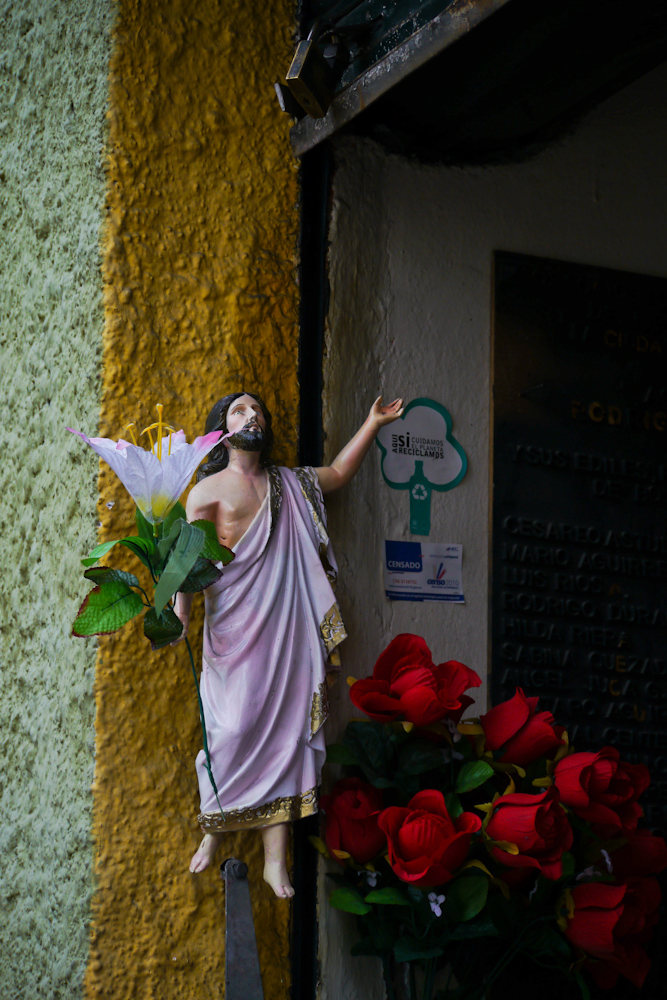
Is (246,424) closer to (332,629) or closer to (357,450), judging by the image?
(357,450)

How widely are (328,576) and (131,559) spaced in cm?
45

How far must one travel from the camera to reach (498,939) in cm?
236

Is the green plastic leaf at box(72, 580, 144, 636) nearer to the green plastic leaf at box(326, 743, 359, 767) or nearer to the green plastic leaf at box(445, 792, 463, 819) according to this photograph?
the green plastic leaf at box(326, 743, 359, 767)

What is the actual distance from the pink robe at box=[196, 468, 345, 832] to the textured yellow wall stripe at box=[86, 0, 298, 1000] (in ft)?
0.44

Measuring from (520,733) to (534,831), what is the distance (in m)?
0.27

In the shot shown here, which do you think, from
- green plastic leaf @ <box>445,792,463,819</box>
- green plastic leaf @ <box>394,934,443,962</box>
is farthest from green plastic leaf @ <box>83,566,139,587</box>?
green plastic leaf @ <box>394,934,443,962</box>

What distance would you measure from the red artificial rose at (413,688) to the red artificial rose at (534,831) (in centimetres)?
24

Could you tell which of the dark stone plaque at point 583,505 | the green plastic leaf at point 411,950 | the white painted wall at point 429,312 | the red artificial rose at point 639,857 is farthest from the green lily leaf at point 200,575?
the red artificial rose at point 639,857

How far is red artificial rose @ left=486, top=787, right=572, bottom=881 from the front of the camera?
2.11 metres

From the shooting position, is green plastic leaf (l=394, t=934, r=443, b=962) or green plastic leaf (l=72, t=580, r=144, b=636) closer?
green plastic leaf (l=72, t=580, r=144, b=636)

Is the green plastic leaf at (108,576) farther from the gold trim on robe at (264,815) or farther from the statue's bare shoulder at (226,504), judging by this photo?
the gold trim on robe at (264,815)

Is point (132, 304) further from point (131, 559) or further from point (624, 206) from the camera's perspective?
point (624, 206)

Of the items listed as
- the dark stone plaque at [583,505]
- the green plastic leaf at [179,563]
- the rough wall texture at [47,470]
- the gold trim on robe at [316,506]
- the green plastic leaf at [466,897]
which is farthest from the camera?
the dark stone plaque at [583,505]

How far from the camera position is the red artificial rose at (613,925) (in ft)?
7.18
